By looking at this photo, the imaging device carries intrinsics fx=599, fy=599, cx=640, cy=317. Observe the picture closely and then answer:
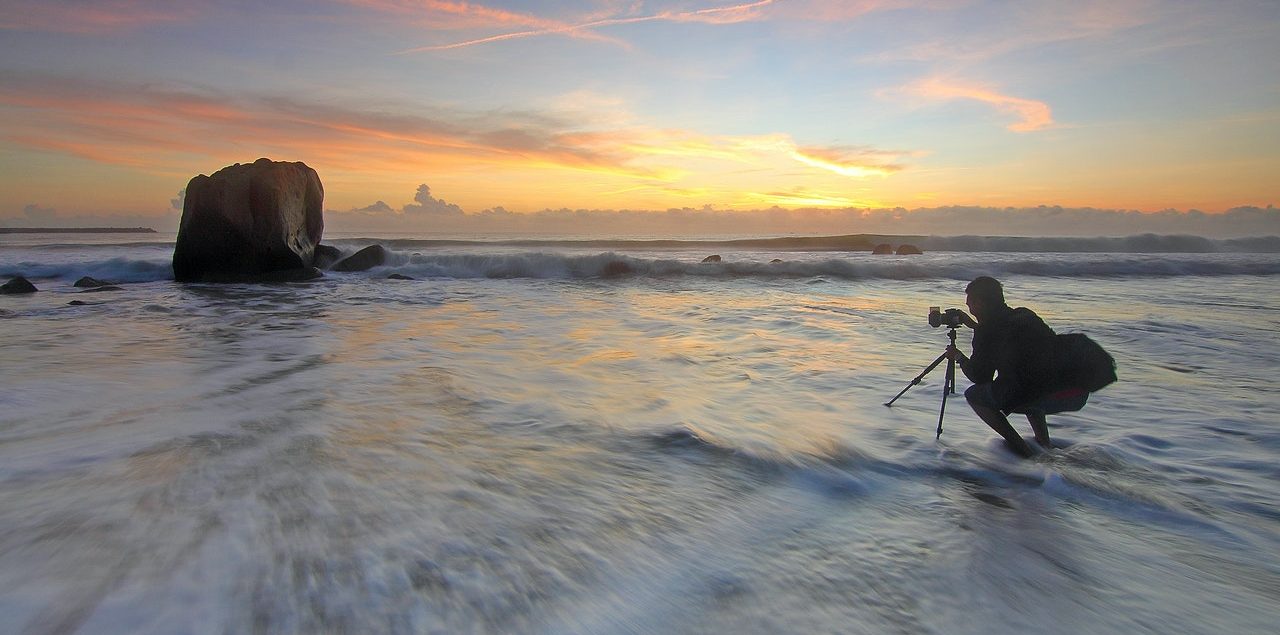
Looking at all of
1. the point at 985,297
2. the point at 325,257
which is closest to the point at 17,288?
the point at 325,257

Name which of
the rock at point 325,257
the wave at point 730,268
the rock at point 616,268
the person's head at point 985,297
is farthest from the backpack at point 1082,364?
the rock at point 325,257

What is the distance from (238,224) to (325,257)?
4837mm

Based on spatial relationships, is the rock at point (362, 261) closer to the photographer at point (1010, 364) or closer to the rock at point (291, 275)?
the rock at point (291, 275)

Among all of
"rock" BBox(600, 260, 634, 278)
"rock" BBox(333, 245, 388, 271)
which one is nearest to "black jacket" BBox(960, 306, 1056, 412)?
"rock" BBox(600, 260, 634, 278)

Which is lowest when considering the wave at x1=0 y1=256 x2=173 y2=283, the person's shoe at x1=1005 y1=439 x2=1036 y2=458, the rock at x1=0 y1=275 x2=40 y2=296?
the person's shoe at x1=1005 y1=439 x2=1036 y2=458

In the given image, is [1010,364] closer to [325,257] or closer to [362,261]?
[362,261]

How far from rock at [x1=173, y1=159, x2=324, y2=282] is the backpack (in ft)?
55.4

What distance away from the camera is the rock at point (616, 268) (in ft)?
69.3

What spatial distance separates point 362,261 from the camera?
20031 millimetres

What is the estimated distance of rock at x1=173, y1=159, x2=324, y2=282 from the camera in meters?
14.9

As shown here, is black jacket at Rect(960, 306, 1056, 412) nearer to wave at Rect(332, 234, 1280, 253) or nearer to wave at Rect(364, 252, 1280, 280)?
wave at Rect(364, 252, 1280, 280)

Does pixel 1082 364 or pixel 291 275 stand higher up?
pixel 1082 364

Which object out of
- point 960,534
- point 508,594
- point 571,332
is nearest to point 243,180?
point 571,332

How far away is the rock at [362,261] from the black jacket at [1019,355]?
1978 centimetres
